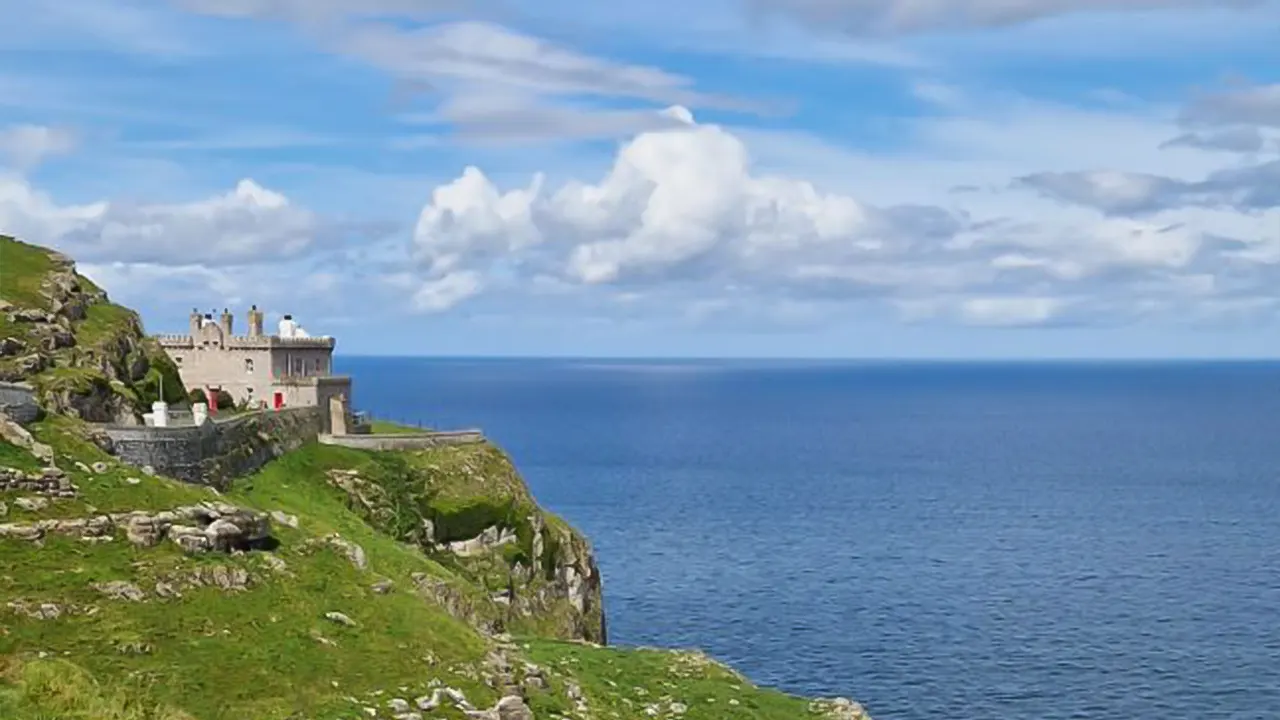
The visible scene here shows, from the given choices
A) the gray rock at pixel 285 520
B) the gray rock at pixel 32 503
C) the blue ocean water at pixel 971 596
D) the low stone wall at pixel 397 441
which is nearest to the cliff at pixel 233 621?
the gray rock at pixel 32 503

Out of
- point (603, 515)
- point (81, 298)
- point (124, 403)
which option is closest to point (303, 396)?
point (81, 298)

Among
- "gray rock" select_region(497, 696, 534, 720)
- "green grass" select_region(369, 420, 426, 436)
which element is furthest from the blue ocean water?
"gray rock" select_region(497, 696, 534, 720)

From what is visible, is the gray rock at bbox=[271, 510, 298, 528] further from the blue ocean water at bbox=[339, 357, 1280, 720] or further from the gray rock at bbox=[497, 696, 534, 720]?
the blue ocean water at bbox=[339, 357, 1280, 720]

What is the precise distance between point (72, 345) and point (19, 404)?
61.8 feet

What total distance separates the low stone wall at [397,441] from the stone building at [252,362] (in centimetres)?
837

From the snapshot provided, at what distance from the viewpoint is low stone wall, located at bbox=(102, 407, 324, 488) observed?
5972 cm

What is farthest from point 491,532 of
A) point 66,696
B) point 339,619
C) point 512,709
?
point 66,696

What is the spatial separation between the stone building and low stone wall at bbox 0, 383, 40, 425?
39.1 m

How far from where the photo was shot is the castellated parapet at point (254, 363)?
94.2 m

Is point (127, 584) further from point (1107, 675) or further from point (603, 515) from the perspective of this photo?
point (603, 515)

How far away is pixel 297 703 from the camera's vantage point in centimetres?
3850

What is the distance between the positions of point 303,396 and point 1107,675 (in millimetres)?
61008

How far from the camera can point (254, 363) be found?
96562 mm

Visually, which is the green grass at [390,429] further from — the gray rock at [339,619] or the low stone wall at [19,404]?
the gray rock at [339,619]
